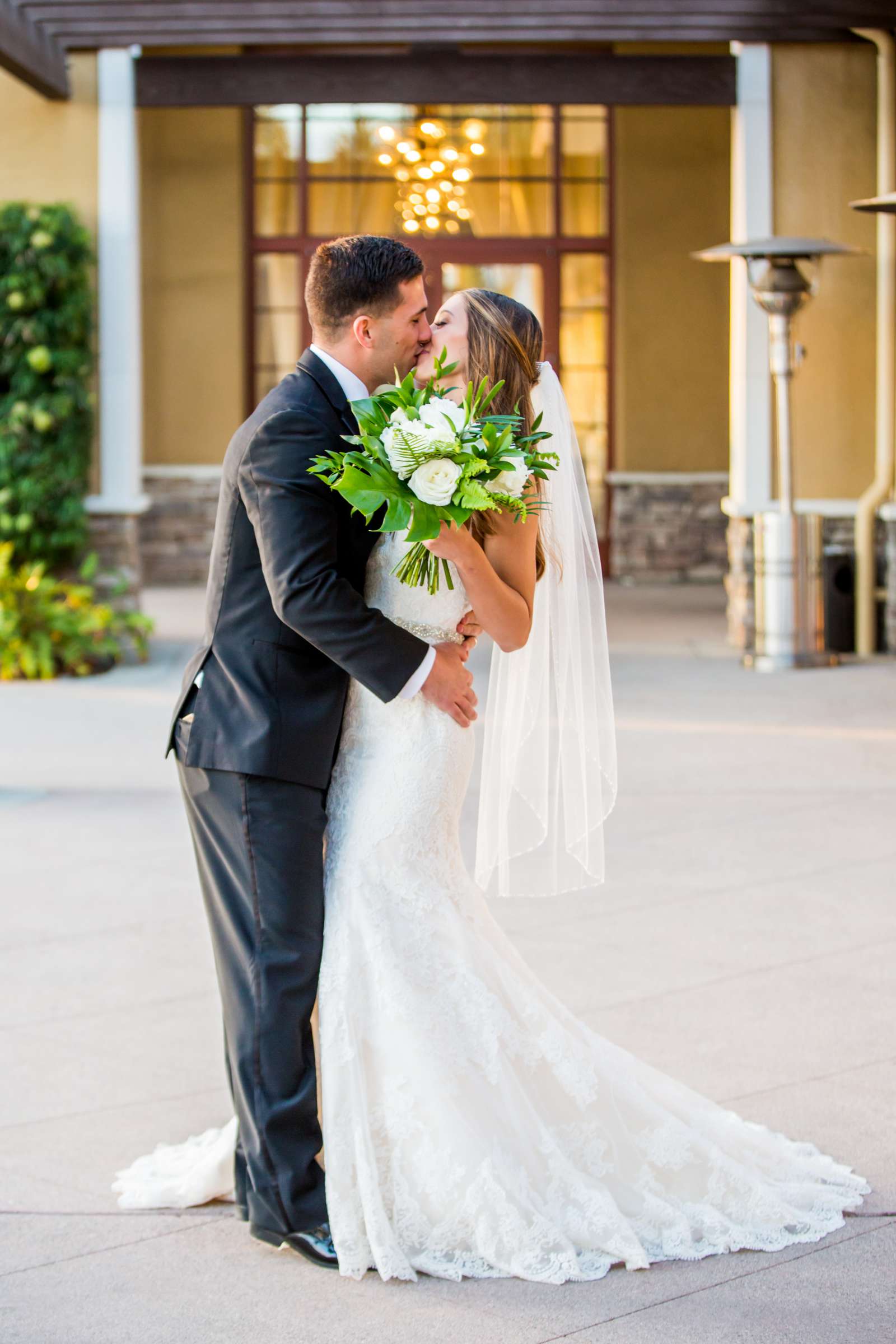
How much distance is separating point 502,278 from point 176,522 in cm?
401

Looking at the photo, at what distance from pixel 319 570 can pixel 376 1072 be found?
2.95 ft

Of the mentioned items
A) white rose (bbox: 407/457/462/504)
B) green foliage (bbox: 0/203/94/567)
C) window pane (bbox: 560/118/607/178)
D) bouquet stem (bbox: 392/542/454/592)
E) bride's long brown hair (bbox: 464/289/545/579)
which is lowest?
bouquet stem (bbox: 392/542/454/592)

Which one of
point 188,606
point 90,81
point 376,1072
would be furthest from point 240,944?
point 188,606

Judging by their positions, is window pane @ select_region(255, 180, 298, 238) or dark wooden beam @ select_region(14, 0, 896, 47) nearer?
dark wooden beam @ select_region(14, 0, 896, 47)

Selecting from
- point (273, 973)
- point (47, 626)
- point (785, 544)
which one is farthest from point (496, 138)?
point (273, 973)

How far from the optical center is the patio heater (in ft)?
33.0

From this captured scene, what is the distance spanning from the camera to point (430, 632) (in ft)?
10.0

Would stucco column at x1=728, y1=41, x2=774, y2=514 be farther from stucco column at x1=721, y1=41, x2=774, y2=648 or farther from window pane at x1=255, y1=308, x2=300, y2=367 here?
window pane at x1=255, y1=308, x2=300, y2=367

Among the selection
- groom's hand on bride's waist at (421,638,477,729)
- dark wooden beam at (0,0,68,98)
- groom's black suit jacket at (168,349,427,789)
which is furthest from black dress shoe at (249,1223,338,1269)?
dark wooden beam at (0,0,68,98)

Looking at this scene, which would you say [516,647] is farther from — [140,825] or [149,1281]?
[140,825]

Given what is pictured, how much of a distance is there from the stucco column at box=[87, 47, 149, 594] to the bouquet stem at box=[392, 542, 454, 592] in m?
8.20

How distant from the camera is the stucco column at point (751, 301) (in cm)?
1066

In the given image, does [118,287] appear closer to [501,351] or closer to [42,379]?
[42,379]

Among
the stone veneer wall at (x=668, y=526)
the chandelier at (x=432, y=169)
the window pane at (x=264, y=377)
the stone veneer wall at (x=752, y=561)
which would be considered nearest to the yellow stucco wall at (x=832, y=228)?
the stone veneer wall at (x=752, y=561)
